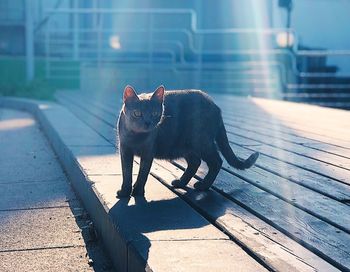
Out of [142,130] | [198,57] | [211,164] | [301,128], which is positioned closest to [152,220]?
[142,130]

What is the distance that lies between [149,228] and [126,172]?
68 cm

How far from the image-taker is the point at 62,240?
9.70 feet

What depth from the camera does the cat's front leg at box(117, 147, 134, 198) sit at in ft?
9.97

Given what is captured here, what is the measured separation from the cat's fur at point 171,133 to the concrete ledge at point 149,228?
0.17m

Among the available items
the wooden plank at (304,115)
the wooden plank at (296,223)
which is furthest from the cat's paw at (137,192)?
the wooden plank at (304,115)

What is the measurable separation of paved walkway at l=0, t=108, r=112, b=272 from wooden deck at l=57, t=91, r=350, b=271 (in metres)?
0.54

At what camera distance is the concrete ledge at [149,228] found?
206cm

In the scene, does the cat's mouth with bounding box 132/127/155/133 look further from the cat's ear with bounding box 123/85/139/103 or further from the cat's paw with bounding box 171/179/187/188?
the cat's paw with bounding box 171/179/187/188

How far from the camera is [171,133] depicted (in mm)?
3262

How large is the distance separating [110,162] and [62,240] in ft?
3.59

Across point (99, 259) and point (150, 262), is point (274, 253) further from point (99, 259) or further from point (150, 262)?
point (99, 259)

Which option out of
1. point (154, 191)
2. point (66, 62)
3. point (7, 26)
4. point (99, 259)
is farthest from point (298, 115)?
point (7, 26)

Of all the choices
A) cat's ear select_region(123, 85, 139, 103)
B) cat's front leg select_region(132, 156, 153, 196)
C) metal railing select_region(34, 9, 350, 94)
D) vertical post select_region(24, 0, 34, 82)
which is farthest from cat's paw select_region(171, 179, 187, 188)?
vertical post select_region(24, 0, 34, 82)

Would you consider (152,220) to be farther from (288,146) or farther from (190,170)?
(288,146)
